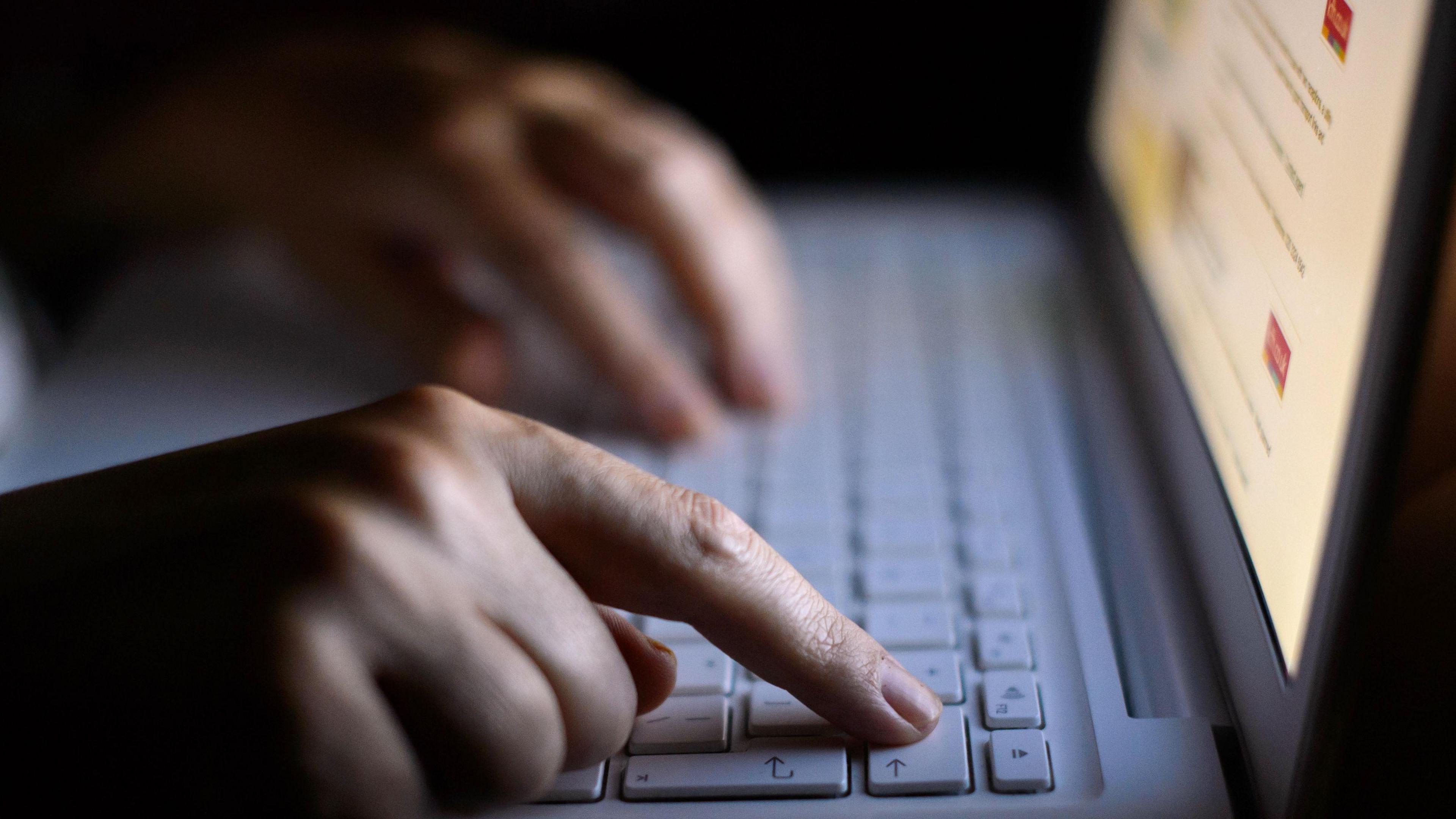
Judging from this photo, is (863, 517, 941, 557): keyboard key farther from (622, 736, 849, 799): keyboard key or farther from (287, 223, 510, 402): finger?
(287, 223, 510, 402): finger

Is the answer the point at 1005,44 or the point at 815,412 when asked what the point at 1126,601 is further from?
the point at 1005,44

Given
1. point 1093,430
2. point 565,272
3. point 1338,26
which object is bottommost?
point 1093,430

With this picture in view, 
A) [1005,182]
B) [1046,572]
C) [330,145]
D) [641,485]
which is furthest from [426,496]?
[1005,182]

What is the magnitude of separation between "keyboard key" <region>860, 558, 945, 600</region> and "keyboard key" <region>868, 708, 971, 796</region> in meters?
0.08

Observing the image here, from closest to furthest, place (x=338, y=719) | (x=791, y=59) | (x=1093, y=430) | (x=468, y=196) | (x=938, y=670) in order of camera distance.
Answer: (x=338, y=719) < (x=938, y=670) < (x=1093, y=430) < (x=468, y=196) < (x=791, y=59)

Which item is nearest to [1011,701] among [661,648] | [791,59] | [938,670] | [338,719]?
[938,670]

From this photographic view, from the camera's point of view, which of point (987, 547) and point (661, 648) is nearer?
point (661, 648)

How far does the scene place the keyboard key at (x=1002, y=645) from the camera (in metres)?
0.39

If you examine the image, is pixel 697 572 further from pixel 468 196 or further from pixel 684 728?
pixel 468 196

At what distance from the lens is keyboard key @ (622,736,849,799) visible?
0.33 m

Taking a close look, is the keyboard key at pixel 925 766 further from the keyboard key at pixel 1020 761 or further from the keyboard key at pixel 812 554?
the keyboard key at pixel 812 554

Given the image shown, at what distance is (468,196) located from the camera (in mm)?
672

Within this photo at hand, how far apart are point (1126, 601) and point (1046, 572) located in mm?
37

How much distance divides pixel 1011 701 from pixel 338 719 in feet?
0.75
